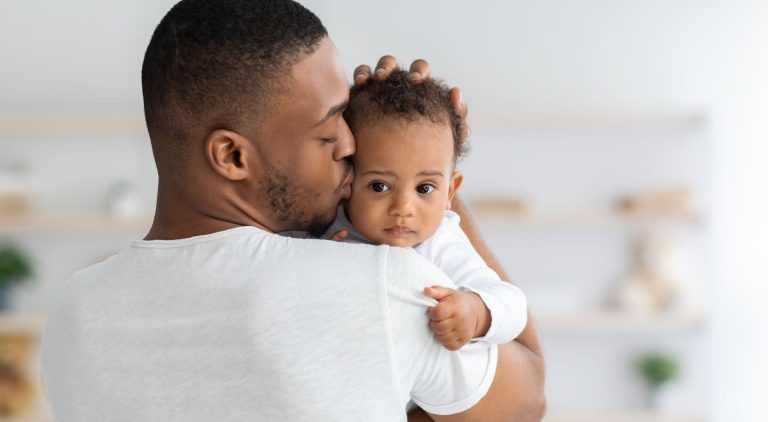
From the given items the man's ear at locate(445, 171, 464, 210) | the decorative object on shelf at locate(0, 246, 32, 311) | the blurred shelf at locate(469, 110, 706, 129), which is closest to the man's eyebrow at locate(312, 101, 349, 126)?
the man's ear at locate(445, 171, 464, 210)

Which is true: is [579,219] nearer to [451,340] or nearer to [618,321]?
[618,321]

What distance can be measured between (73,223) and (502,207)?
200 centimetres

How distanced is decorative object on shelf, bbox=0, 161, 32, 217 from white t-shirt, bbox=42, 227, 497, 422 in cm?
383

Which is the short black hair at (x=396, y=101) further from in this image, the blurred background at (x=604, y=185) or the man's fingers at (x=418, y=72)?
the blurred background at (x=604, y=185)

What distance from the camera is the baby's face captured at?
118cm

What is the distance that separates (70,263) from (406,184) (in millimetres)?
3796

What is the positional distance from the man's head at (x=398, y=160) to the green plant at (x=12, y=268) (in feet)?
12.1

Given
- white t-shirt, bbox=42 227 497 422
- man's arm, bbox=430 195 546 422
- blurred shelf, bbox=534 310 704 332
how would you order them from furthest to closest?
1. blurred shelf, bbox=534 310 704 332
2. man's arm, bbox=430 195 546 422
3. white t-shirt, bbox=42 227 497 422

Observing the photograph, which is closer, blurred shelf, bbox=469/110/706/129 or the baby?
the baby

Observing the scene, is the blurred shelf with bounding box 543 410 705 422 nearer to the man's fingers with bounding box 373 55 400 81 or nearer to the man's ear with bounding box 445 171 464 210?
the man's ear with bounding box 445 171 464 210

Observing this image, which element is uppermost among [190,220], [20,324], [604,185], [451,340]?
[604,185]

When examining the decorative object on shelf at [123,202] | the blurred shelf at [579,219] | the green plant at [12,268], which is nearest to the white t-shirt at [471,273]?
the blurred shelf at [579,219]

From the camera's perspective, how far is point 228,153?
0.99m

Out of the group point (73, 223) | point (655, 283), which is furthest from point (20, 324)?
point (655, 283)
